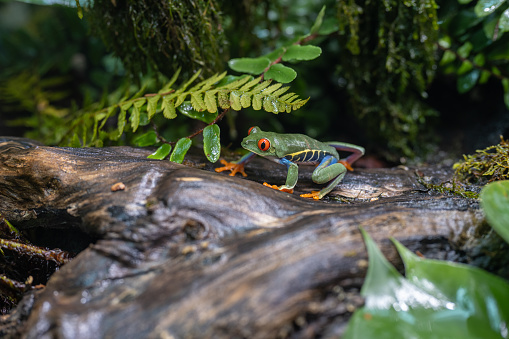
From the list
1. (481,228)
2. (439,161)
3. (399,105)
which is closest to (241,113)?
(399,105)

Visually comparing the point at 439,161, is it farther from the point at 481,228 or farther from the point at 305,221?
the point at 305,221

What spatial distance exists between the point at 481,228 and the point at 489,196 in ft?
1.08

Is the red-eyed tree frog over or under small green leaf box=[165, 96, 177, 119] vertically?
under

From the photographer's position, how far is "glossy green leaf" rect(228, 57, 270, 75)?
304 cm

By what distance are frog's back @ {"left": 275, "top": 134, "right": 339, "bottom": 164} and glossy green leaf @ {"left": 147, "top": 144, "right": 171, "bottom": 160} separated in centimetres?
89

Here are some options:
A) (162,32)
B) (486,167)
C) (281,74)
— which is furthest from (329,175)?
(162,32)

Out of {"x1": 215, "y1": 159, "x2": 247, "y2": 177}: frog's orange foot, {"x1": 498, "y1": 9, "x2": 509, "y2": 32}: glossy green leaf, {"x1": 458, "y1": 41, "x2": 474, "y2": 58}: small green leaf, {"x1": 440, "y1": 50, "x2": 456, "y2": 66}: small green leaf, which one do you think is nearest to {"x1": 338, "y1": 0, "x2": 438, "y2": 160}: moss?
{"x1": 440, "y1": 50, "x2": 456, "y2": 66}: small green leaf

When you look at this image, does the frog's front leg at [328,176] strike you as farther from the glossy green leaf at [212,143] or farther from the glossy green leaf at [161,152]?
the glossy green leaf at [161,152]

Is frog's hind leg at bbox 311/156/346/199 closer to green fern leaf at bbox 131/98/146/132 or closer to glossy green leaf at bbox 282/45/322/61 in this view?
glossy green leaf at bbox 282/45/322/61

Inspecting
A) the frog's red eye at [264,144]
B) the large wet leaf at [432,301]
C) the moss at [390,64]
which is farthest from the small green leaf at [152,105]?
the large wet leaf at [432,301]

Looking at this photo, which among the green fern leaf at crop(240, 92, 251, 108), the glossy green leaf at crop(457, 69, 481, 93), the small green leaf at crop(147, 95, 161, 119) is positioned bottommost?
the small green leaf at crop(147, 95, 161, 119)

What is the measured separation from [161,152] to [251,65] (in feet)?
3.60

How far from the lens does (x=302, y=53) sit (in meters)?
3.00

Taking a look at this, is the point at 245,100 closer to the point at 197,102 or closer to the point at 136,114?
the point at 197,102
